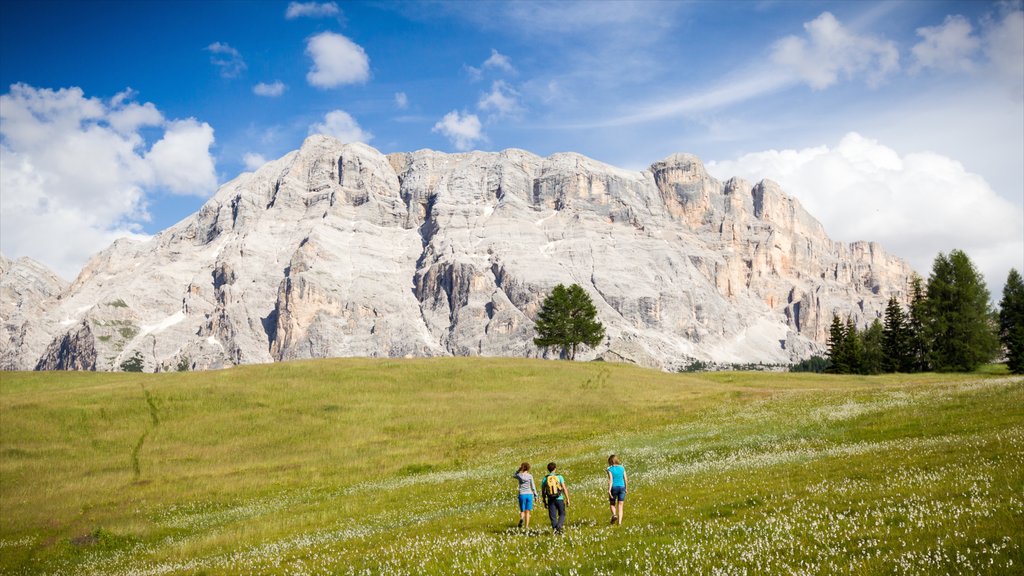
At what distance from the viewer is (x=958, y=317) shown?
78.8m

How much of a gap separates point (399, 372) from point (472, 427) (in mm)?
21914

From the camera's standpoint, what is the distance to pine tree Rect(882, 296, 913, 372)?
89250 mm

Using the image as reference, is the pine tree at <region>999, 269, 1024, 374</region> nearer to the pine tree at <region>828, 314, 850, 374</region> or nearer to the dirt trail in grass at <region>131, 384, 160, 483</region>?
the pine tree at <region>828, 314, 850, 374</region>

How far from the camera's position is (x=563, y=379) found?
69.1 metres

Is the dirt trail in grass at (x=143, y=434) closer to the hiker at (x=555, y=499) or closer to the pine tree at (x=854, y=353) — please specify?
the hiker at (x=555, y=499)

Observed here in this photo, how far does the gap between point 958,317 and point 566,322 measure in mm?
54946

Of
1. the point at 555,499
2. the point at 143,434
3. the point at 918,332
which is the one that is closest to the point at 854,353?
the point at 918,332

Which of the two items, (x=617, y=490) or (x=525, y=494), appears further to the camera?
(x=525, y=494)

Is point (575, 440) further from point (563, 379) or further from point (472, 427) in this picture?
point (563, 379)

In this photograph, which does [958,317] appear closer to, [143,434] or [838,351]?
[838,351]

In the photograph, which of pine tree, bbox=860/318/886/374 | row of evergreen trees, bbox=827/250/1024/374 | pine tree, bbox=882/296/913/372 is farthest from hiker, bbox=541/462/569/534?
pine tree, bbox=860/318/886/374

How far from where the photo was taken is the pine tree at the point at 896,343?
89.2 meters

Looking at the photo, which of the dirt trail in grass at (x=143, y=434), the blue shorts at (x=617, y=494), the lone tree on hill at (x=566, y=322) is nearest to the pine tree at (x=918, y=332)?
the lone tree on hill at (x=566, y=322)

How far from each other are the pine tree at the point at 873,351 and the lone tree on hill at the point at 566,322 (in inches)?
1751
